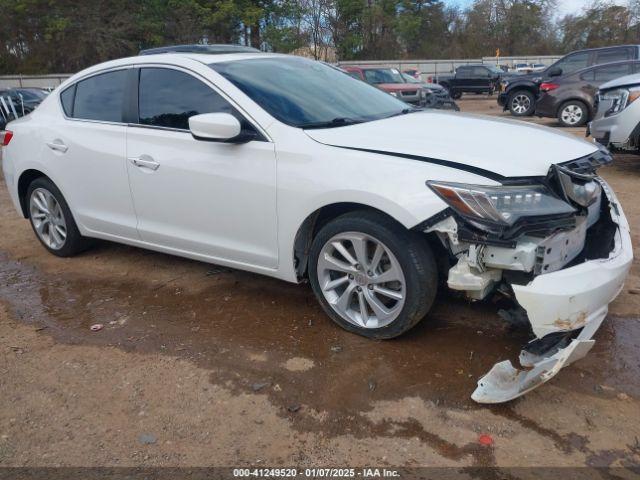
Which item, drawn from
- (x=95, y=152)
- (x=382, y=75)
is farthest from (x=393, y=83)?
(x=95, y=152)

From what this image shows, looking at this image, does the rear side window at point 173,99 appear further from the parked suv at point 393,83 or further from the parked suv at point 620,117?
the parked suv at point 393,83

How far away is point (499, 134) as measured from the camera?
131 inches

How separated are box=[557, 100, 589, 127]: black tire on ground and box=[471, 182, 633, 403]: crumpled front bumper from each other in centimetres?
1172

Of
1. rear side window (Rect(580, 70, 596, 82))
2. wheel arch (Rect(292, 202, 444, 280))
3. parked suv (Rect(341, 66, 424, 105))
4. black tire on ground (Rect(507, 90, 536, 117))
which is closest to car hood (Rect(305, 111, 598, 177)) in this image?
wheel arch (Rect(292, 202, 444, 280))

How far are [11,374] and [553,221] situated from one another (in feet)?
10.1

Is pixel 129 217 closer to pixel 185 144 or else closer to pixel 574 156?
pixel 185 144

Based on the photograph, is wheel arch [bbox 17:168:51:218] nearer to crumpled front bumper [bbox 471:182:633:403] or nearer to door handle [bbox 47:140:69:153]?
door handle [bbox 47:140:69:153]

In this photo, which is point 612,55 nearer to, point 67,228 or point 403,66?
point 67,228

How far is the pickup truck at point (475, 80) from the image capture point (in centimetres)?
2777

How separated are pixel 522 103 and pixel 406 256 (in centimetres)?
1468

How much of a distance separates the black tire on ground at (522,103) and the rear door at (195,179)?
553 inches

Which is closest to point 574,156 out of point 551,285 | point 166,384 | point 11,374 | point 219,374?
point 551,285

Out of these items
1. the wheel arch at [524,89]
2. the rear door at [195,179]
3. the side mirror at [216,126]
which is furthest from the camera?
the wheel arch at [524,89]

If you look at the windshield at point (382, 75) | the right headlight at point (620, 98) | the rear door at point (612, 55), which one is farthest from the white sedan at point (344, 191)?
the windshield at point (382, 75)
